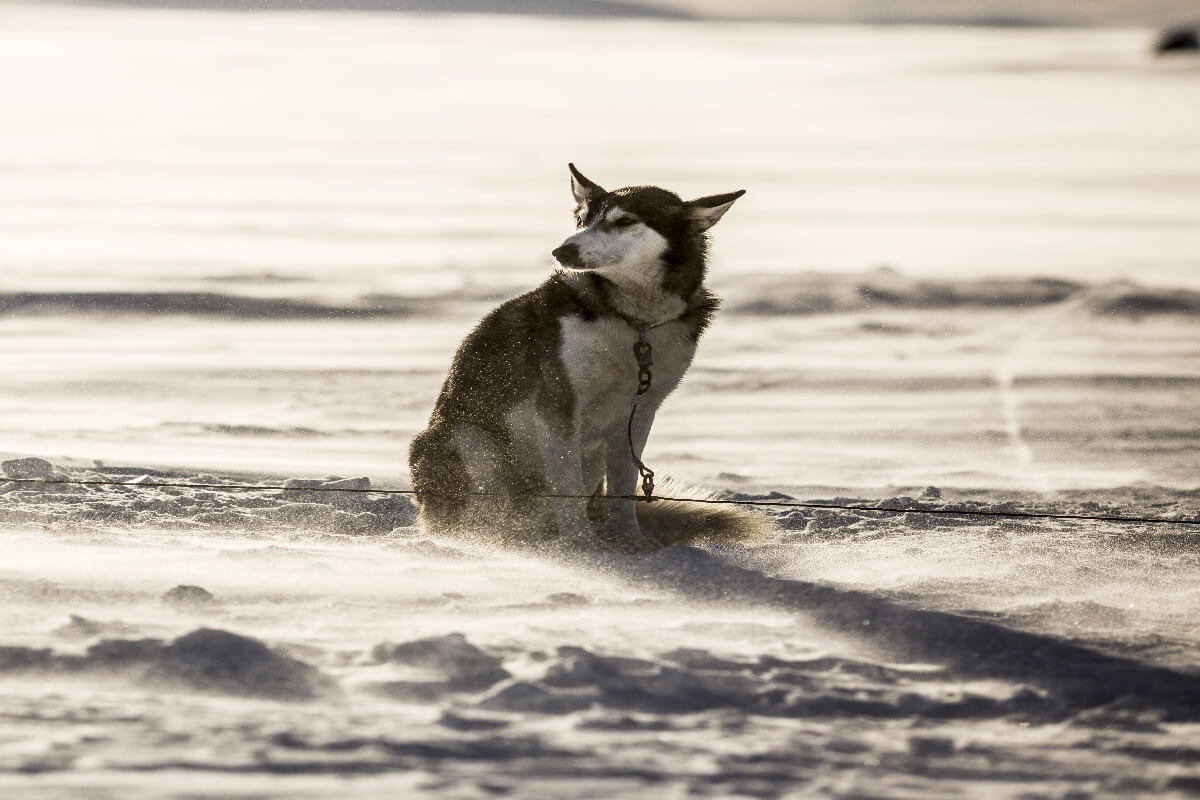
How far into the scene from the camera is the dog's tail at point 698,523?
6211 millimetres

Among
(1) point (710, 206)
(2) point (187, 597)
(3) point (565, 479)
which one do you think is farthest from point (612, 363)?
(2) point (187, 597)

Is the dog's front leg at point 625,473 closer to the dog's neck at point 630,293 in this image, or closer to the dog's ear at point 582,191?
the dog's neck at point 630,293

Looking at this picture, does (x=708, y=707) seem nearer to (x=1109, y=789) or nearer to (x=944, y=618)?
(x=1109, y=789)

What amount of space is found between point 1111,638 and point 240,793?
268cm

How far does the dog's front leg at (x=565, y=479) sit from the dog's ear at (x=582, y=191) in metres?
0.86

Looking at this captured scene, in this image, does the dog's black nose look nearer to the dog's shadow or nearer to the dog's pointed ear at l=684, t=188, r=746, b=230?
the dog's pointed ear at l=684, t=188, r=746, b=230

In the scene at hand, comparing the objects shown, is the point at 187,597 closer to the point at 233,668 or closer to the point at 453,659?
the point at 233,668

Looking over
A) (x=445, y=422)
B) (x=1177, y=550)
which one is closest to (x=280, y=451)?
(x=445, y=422)

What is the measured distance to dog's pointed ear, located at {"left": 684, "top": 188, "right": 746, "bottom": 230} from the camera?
233 inches

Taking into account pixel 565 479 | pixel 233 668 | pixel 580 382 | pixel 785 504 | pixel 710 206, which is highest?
pixel 710 206

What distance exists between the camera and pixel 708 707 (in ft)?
12.4

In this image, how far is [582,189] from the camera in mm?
6176

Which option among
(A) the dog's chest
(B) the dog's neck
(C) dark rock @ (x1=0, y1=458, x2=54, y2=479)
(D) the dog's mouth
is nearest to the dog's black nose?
(D) the dog's mouth

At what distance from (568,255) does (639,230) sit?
37 centimetres
